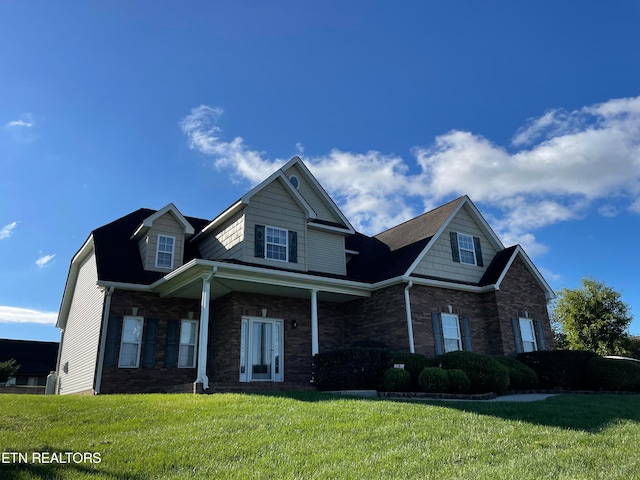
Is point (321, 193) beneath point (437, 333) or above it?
above

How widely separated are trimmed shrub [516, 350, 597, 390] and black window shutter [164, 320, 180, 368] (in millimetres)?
12394

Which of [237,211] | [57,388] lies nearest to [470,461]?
[237,211]

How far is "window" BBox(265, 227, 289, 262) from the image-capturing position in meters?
16.2

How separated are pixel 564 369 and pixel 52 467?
53.0 ft

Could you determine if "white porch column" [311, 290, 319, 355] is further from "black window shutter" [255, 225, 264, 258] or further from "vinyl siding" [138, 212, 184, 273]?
"vinyl siding" [138, 212, 184, 273]

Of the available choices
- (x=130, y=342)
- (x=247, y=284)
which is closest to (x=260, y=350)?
(x=247, y=284)

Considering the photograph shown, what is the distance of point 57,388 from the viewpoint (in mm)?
19797

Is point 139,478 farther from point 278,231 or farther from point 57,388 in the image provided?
point 57,388

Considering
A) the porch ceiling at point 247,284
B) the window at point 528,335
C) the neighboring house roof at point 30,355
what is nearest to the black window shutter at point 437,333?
the porch ceiling at point 247,284

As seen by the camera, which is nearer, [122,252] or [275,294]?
[275,294]

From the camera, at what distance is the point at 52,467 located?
533 centimetres

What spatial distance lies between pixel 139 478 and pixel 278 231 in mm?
11944

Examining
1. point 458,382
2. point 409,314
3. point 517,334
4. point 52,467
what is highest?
point 409,314

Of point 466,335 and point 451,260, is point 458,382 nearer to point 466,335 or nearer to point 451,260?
point 466,335
